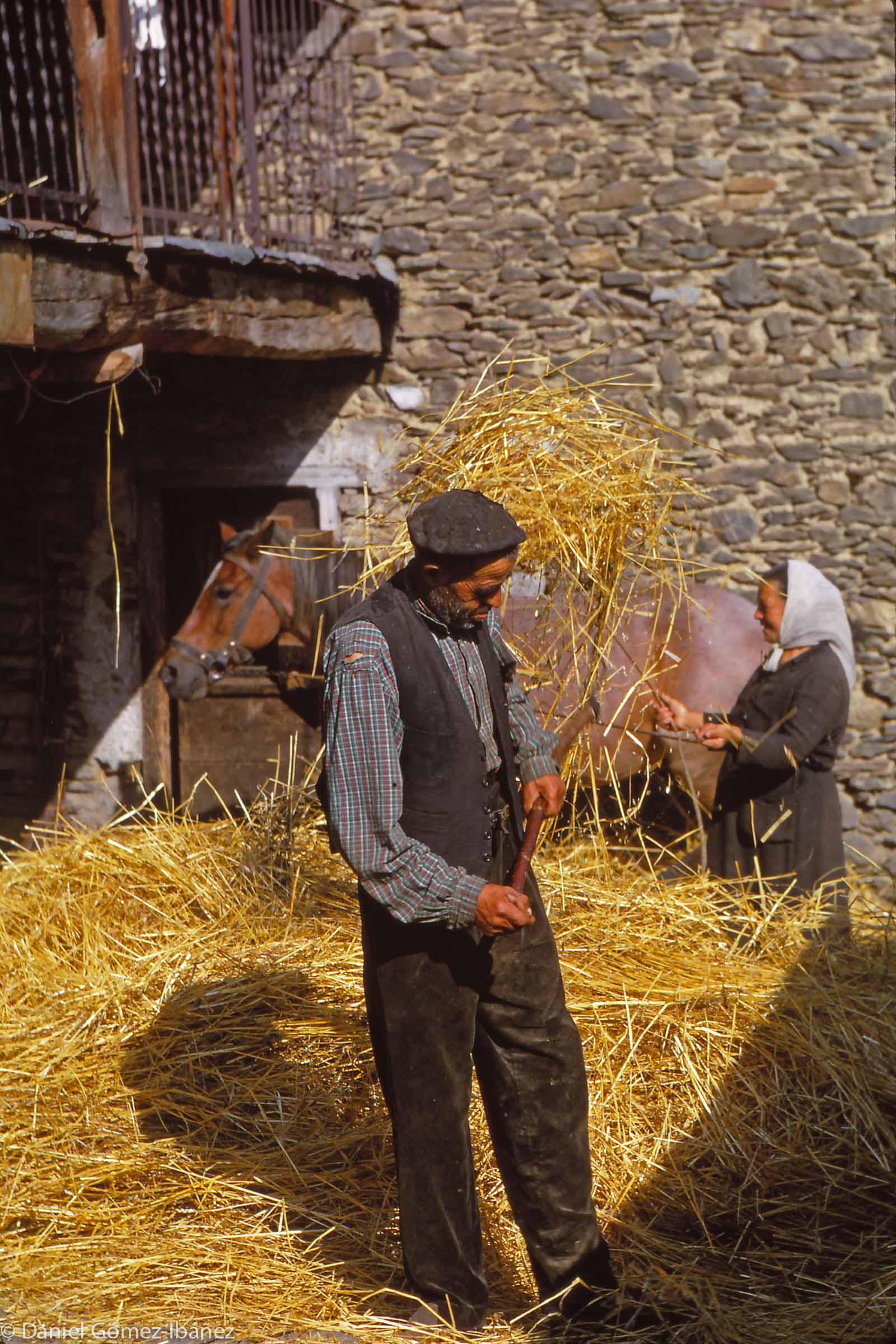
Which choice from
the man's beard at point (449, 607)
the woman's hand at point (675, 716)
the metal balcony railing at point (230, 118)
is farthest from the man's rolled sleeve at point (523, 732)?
the metal balcony railing at point (230, 118)

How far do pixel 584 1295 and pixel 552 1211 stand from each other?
0.23 meters

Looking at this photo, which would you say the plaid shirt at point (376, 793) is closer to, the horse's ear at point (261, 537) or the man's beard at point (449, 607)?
the man's beard at point (449, 607)

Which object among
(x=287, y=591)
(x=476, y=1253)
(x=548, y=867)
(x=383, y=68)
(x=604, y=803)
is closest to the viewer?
(x=476, y=1253)

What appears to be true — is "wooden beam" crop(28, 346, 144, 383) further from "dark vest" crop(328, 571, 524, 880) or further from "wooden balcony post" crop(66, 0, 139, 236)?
"dark vest" crop(328, 571, 524, 880)

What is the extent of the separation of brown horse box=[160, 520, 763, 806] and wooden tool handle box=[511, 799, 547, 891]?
2.16 metres

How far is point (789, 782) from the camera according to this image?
532 cm

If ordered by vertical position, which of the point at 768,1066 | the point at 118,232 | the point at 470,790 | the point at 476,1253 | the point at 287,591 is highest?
the point at 118,232

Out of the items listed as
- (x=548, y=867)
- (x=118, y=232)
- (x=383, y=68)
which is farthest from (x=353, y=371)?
(x=548, y=867)

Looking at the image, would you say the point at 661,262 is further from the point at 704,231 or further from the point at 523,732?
the point at 523,732

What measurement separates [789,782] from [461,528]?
278 centimetres

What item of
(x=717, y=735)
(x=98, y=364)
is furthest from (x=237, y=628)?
(x=717, y=735)

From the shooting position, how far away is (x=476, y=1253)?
3.09 metres

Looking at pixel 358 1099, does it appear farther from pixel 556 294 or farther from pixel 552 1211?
pixel 556 294

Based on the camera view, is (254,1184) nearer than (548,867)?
Yes
